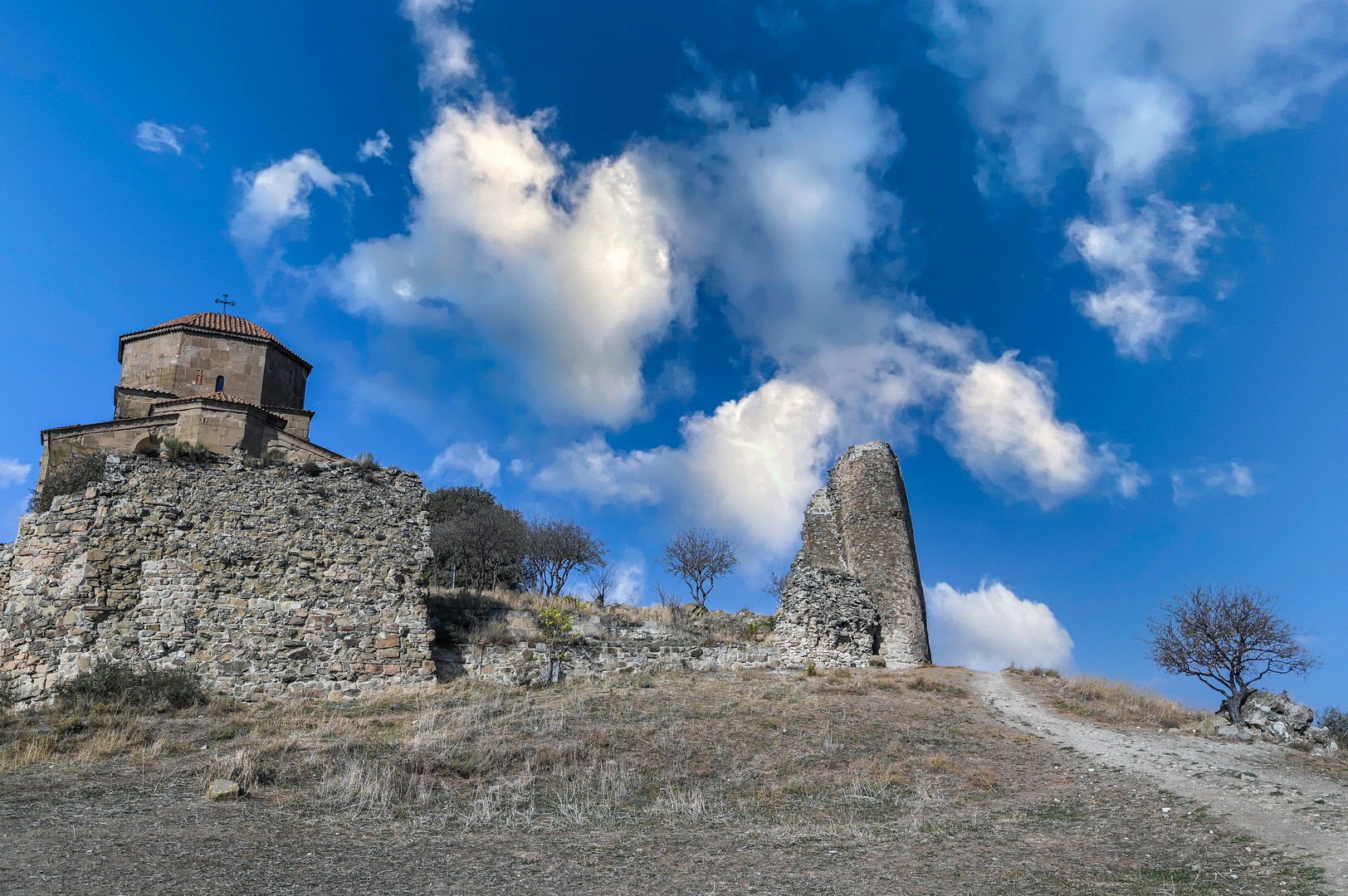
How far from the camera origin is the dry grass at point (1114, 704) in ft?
53.8

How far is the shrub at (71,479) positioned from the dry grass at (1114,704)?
21.9 m

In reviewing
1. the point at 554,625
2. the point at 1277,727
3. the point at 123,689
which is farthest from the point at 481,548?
the point at 1277,727

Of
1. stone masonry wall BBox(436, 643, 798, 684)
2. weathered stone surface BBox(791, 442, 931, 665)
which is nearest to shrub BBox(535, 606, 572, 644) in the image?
stone masonry wall BBox(436, 643, 798, 684)

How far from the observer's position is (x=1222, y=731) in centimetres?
1530

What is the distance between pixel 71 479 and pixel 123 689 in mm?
7203

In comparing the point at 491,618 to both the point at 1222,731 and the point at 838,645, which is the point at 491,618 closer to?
the point at 838,645

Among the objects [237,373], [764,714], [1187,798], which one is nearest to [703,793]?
[764,714]

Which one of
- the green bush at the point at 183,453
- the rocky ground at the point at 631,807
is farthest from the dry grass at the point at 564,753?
the green bush at the point at 183,453

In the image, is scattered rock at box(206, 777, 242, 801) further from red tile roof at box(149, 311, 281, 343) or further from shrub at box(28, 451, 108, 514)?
red tile roof at box(149, 311, 281, 343)

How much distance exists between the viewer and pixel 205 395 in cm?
2608

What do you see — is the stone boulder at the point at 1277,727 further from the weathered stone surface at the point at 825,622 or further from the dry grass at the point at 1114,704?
the weathered stone surface at the point at 825,622

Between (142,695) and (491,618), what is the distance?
7233 mm

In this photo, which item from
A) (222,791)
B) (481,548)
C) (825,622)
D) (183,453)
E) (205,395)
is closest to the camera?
(222,791)

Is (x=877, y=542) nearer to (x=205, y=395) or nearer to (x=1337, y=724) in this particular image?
(x=1337, y=724)
